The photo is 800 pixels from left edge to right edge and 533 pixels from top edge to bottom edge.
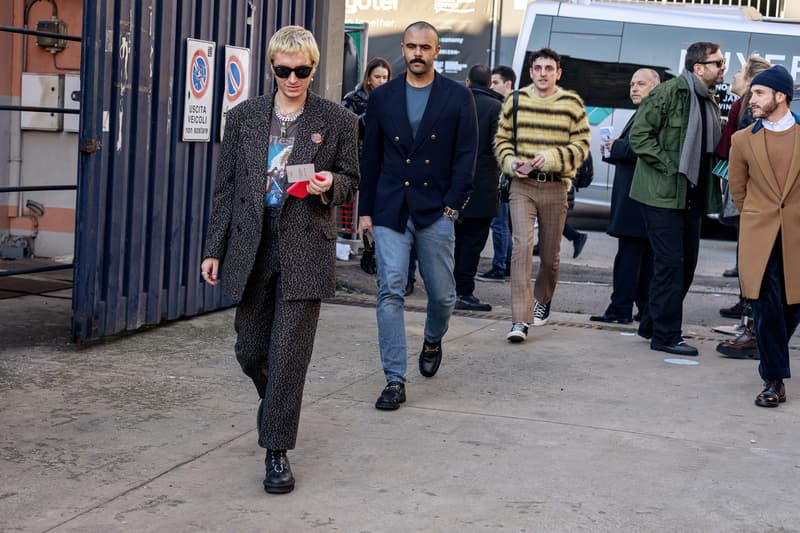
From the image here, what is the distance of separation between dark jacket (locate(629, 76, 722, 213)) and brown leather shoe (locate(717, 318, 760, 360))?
2.71ft

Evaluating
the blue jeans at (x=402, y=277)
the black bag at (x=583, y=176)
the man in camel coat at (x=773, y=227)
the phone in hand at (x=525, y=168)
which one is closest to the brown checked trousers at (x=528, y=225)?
the phone in hand at (x=525, y=168)

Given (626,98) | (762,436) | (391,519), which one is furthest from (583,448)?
(626,98)

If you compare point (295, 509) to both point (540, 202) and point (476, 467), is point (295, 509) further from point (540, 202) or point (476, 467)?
point (540, 202)

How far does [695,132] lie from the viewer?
7957mm

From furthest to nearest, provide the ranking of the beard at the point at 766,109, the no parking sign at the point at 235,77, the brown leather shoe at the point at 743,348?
the no parking sign at the point at 235,77, the brown leather shoe at the point at 743,348, the beard at the point at 766,109

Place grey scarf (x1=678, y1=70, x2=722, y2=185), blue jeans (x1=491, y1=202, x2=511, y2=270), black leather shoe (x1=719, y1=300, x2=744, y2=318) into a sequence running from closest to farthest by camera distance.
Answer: grey scarf (x1=678, y1=70, x2=722, y2=185) → black leather shoe (x1=719, y1=300, x2=744, y2=318) → blue jeans (x1=491, y1=202, x2=511, y2=270)

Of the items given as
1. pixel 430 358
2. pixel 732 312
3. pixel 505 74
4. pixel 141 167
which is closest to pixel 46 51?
pixel 141 167

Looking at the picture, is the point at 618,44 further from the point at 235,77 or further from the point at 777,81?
the point at 777,81

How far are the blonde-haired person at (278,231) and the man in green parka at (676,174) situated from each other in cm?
338

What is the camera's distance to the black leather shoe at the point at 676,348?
8.03m

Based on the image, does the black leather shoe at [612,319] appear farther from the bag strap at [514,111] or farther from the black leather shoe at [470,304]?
the bag strap at [514,111]

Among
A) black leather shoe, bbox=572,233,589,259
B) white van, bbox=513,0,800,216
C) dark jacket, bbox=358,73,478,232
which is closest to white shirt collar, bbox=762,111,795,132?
dark jacket, bbox=358,73,478,232

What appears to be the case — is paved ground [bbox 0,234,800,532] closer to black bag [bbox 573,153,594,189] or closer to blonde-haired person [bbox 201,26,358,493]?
blonde-haired person [bbox 201,26,358,493]

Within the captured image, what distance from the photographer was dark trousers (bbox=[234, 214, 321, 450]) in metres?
4.96
